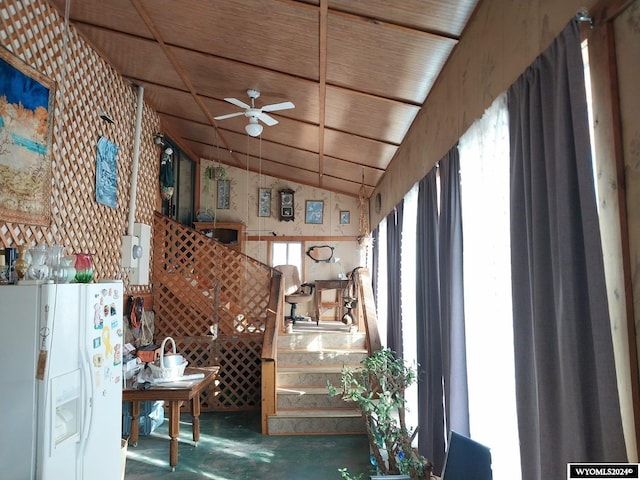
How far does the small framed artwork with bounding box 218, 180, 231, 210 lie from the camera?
25.0 ft

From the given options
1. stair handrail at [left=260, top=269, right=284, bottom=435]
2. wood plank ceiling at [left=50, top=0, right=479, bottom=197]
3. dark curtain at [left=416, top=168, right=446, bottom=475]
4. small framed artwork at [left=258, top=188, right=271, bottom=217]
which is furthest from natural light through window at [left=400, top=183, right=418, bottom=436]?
small framed artwork at [left=258, top=188, right=271, bottom=217]

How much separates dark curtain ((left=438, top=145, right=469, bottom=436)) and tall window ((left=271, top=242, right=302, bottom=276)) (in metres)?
5.44

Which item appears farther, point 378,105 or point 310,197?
point 310,197

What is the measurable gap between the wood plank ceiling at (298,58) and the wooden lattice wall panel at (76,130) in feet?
0.63

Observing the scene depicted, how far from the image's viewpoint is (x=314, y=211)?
7.71 m

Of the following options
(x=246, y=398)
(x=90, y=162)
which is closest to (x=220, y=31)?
(x=90, y=162)

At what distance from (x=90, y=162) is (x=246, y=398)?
3273mm

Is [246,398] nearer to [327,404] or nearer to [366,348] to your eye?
[327,404]

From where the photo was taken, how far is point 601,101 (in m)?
1.12

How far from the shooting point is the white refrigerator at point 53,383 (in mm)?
2059

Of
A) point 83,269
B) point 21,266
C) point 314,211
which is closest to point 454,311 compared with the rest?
point 83,269

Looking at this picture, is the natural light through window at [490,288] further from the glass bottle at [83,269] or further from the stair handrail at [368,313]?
the stair handrail at [368,313]

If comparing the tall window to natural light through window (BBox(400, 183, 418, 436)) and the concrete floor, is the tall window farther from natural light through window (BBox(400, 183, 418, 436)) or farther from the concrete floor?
natural light through window (BBox(400, 183, 418, 436))

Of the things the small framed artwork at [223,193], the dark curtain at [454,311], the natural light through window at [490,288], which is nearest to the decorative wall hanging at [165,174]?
the small framed artwork at [223,193]
